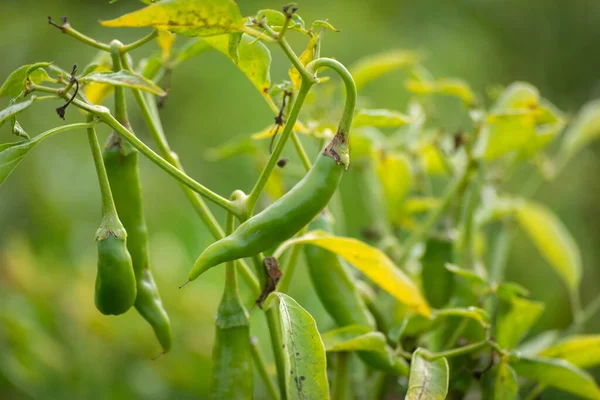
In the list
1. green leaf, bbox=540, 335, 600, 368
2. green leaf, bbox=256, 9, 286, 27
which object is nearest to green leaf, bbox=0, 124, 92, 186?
green leaf, bbox=256, 9, 286, 27

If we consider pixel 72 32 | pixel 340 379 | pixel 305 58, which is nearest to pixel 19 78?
pixel 72 32

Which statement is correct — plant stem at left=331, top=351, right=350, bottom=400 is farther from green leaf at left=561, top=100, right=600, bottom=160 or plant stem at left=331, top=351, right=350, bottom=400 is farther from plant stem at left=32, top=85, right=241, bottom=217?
green leaf at left=561, top=100, right=600, bottom=160

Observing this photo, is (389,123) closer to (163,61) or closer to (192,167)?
(163,61)

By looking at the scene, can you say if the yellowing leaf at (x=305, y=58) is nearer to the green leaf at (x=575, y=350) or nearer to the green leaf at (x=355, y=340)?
the green leaf at (x=355, y=340)

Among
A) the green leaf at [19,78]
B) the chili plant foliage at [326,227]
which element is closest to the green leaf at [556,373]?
the chili plant foliage at [326,227]

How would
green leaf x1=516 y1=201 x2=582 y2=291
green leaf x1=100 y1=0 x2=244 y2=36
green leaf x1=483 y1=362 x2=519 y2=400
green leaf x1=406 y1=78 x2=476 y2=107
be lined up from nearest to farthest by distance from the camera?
green leaf x1=100 y1=0 x2=244 y2=36 → green leaf x1=483 y1=362 x2=519 y2=400 → green leaf x1=406 y1=78 x2=476 y2=107 → green leaf x1=516 y1=201 x2=582 y2=291

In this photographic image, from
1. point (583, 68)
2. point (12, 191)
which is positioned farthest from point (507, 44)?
point (12, 191)
